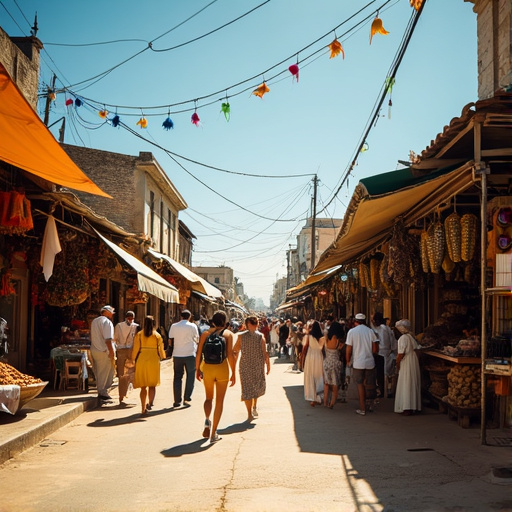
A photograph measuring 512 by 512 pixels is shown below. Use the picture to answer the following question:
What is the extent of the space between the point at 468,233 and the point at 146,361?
5804 mm

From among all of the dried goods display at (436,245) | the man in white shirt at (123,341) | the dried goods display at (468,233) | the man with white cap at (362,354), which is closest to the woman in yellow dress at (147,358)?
the man in white shirt at (123,341)

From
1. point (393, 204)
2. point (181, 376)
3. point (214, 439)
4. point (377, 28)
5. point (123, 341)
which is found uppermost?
point (377, 28)

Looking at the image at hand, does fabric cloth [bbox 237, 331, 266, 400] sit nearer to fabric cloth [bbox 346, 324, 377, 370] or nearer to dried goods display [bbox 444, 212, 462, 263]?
fabric cloth [bbox 346, 324, 377, 370]

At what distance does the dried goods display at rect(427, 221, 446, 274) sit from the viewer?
8781 millimetres

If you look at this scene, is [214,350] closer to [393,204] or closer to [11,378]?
[11,378]

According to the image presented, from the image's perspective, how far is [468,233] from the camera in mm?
8000

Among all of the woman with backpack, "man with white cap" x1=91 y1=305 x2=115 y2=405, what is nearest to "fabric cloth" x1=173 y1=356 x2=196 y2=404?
"man with white cap" x1=91 y1=305 x2=115 y2=405

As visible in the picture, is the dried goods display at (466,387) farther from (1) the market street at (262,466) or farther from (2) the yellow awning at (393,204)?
(2) the yellow awning at (393,204)

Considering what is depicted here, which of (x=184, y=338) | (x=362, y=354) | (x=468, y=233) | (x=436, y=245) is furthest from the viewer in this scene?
(x=184, y=338)

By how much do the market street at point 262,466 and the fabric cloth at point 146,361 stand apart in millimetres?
672

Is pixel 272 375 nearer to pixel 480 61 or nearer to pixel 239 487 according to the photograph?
pixel 480 61

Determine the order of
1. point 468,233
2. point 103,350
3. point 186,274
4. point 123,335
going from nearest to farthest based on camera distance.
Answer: point 468,233, point 103,350, point 123,335, point 186,274

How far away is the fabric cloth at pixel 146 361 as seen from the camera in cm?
1034

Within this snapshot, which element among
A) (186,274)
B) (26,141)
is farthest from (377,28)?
(186,274)
